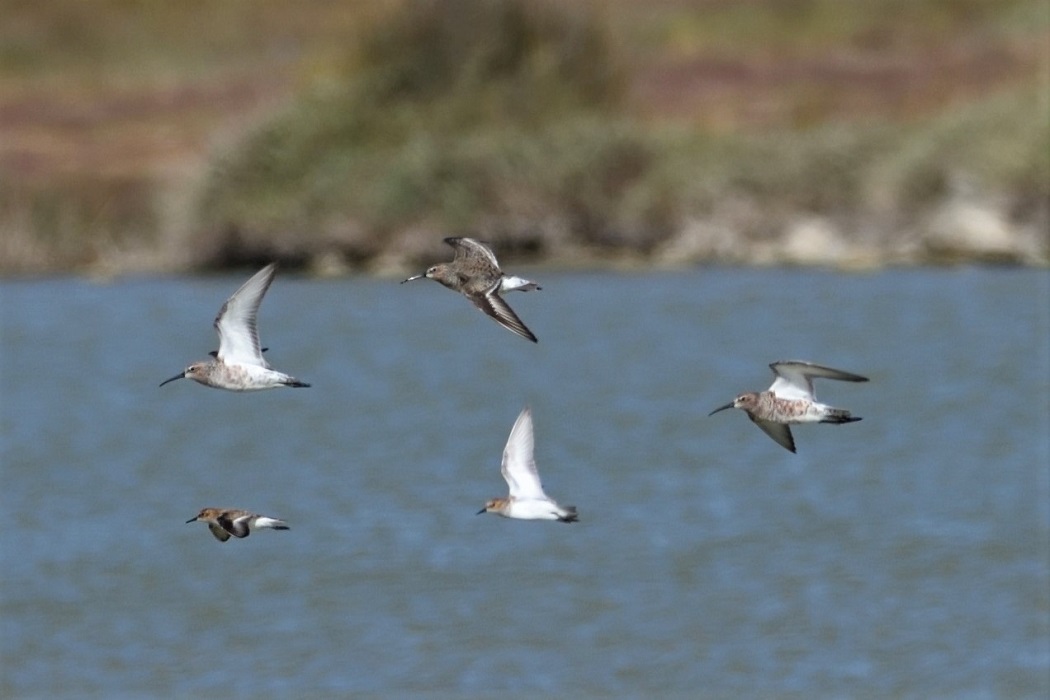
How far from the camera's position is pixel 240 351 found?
33.8 ft

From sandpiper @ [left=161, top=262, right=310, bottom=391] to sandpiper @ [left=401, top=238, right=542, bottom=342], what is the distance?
0.98 meters

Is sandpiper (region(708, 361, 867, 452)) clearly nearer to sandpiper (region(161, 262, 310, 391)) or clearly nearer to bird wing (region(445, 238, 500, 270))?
bird wing (region(445, 238, 500, 270))

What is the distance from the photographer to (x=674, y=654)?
54.6 ft

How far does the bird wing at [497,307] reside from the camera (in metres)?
9.55

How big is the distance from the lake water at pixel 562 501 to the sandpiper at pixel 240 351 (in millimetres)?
5820

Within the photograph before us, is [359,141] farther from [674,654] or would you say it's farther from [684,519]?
[674,654]

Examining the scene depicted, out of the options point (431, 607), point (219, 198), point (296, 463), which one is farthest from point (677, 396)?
point (219, 198)

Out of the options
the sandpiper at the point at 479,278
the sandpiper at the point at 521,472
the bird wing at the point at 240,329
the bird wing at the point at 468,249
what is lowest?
the sandpiper at the point at 521,472

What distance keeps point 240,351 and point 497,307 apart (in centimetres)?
126

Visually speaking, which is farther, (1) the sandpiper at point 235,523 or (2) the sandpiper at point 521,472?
(2) the sandpiper at point 521,472

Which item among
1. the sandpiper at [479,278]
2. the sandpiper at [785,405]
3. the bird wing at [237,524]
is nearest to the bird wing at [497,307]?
the sandpiper at [479,278]

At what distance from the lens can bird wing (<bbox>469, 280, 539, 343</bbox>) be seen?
9555 millimetres

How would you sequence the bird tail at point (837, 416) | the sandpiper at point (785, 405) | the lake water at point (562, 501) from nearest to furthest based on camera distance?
the bird tail at point (837, 416), the sandpiper at point (785, 405), the lake water at point (562, 501)

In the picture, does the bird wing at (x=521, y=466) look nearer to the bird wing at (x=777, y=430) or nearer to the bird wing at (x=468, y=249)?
the bird wing at (x=468, y=249)
